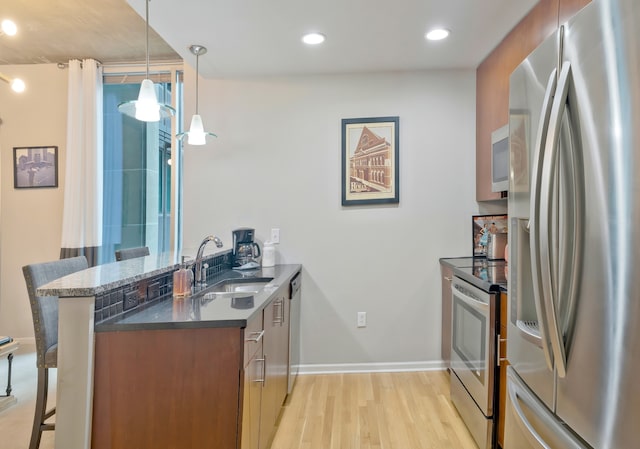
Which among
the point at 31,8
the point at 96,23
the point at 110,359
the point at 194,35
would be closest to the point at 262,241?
the point at 194,35

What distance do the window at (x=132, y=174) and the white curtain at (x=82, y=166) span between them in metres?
0.13

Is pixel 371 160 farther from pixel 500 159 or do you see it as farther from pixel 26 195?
pixel 26 195

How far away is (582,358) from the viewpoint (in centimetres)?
86

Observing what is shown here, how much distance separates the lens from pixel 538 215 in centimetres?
98

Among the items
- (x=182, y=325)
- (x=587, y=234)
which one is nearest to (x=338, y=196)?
(x=182, y=325)

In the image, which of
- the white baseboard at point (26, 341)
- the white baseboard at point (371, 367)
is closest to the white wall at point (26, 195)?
the white baseboard at point (26, 341)

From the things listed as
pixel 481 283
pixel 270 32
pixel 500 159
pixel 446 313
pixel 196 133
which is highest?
pixel 270 32

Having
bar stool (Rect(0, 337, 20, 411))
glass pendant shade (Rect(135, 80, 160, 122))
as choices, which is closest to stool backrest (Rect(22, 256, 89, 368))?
bar stool (Rect(0, 337, 20, 411))

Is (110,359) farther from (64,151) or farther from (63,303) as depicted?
(64,151)

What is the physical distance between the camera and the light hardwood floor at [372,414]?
6.97ft

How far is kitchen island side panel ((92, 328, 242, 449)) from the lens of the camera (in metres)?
1.36

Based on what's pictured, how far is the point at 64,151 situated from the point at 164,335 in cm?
332

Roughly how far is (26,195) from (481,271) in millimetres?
4395

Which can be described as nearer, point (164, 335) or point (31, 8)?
point (164, 335)
